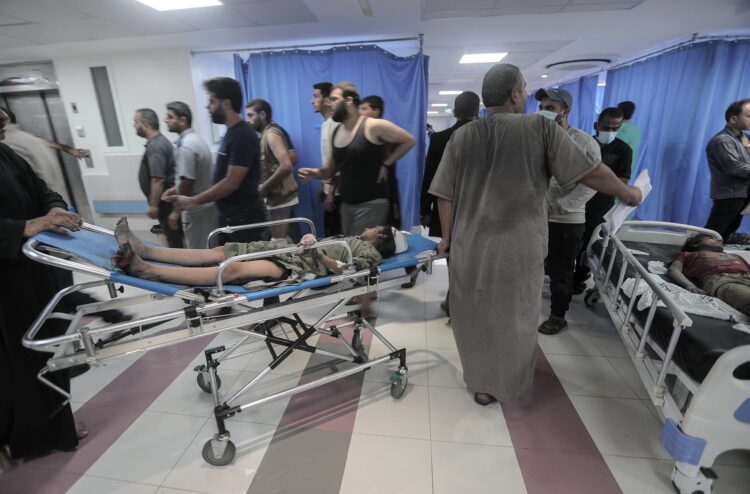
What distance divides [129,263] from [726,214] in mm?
5001

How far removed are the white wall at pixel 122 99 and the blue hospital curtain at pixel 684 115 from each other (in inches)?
247

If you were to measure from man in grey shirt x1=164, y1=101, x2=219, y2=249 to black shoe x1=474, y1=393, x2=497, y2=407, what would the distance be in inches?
86.9

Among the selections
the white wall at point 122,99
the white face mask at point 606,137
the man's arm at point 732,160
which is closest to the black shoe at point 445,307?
the white face mask at point 606,137

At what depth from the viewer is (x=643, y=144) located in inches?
196

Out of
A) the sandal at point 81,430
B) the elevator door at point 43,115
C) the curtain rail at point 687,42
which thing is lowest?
the sandal at point 81,430

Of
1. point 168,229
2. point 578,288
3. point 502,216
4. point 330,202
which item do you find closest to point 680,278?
point 578,288

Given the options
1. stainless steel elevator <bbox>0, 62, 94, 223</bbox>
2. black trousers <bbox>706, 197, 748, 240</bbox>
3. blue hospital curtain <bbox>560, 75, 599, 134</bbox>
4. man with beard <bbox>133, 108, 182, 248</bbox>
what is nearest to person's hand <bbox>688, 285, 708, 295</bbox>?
black trousers <bbox>706, 197, 748, 240</bbox>

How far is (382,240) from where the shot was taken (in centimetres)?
213

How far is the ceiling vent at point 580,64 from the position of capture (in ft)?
18.4

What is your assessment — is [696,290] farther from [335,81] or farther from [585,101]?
[585,101]

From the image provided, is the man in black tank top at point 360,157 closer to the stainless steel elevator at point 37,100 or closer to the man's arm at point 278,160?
the man's arm at point 278,160

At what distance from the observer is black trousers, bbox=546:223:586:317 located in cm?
243

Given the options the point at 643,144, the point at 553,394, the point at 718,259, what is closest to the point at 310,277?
the point at 553,394

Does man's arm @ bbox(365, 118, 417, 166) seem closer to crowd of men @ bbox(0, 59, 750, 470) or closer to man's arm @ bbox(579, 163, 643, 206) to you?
crowd of men @ bbox(0, 59, 750, 470)
